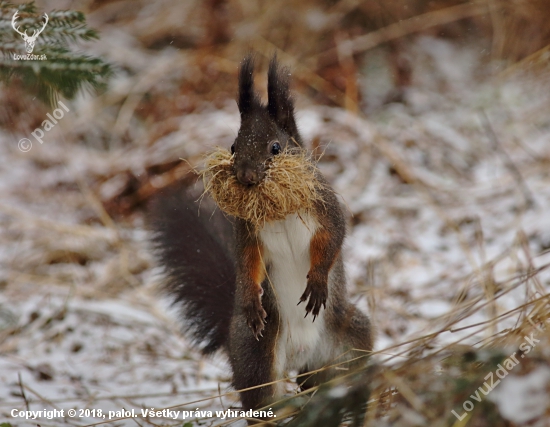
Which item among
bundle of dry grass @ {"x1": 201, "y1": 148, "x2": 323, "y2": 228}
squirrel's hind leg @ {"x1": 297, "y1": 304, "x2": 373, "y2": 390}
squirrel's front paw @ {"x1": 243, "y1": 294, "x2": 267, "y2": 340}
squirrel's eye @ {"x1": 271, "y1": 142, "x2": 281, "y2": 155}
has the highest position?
squirrel's eye @ {"x1": 271, "y1": 142, "x2": 281, "y2": 155}

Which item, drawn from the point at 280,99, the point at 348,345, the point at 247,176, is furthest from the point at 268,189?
the point at 348,345

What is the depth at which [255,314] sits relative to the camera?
1819 millimetres

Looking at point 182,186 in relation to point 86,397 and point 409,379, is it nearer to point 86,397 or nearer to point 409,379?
point 86,397

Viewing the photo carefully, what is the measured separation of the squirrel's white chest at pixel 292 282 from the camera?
1.85m

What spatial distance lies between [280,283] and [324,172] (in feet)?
8.51

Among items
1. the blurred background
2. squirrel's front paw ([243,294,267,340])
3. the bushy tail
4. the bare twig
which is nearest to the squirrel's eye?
the blurred background

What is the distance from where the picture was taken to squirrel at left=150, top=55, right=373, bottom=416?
5.93ft

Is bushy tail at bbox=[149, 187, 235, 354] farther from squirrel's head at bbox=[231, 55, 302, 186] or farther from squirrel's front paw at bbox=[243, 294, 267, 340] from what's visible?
squirrel's head at bbox=[231, 55, 302, 186]

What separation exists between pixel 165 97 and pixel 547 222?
3425 mm

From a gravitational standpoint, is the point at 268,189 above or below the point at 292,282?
above

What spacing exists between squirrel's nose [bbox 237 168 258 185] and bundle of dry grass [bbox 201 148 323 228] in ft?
0.11
